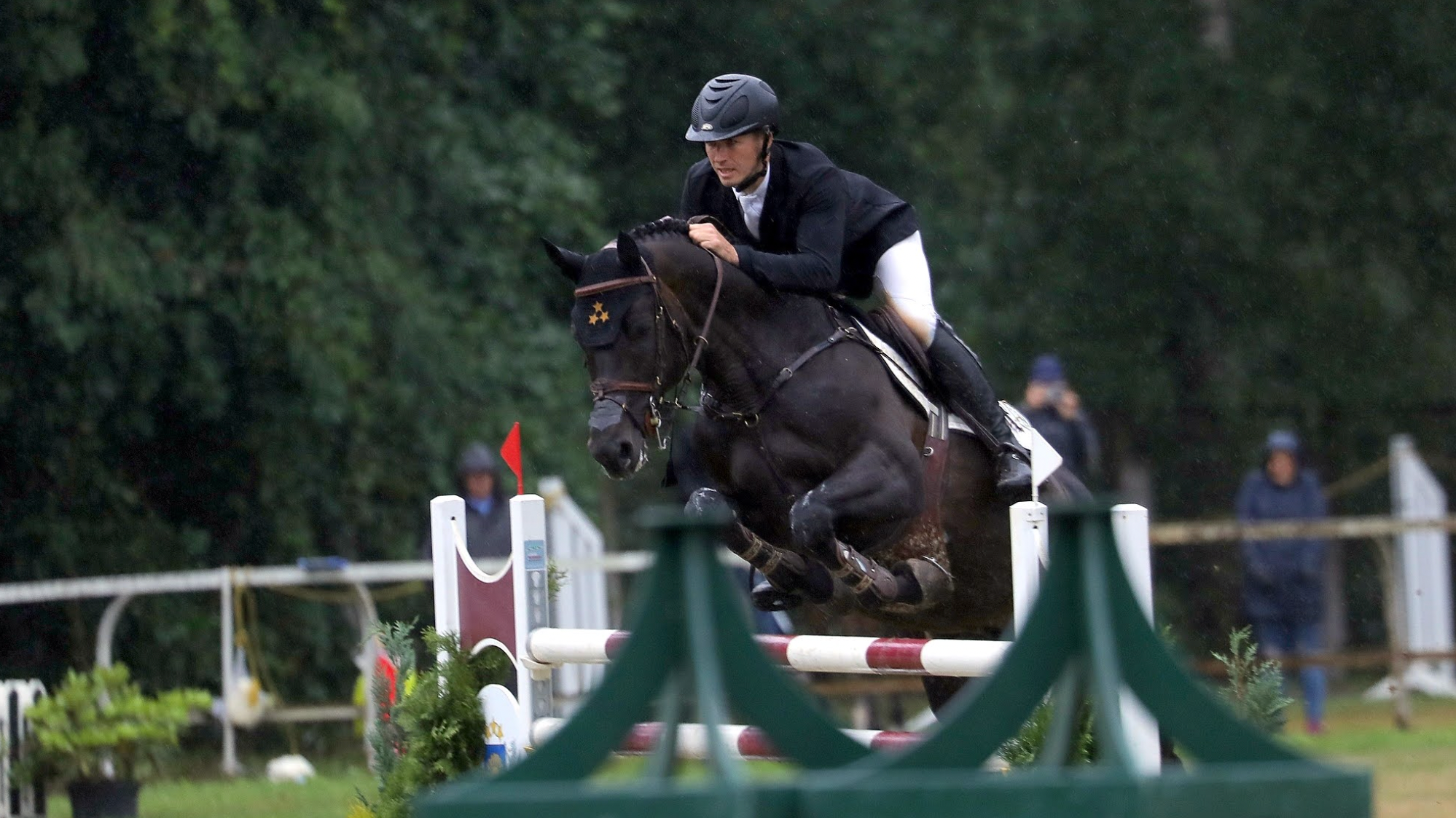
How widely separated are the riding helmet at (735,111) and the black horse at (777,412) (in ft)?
0.97

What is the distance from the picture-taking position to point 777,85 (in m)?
16.2

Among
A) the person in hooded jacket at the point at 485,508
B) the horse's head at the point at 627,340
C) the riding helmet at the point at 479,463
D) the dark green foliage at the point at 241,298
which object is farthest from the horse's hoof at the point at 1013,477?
the dark green foliage at the point at 241,298

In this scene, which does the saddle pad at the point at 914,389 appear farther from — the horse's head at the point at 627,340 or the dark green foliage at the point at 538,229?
the dark green foliage at the point at 538,229

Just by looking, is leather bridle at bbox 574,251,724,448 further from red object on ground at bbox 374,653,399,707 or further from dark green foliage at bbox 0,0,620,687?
dark green foliage at bbox 0,0,620,687

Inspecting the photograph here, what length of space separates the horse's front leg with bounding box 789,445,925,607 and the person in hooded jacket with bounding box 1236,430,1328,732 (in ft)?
18.9

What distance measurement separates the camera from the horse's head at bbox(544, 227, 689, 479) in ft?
15.2

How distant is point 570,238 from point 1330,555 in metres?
6.28

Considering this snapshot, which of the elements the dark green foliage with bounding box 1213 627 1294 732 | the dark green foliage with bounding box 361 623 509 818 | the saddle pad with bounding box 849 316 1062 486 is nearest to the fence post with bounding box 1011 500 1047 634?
the dark green foliage with bounding box 1213 627 1294 732

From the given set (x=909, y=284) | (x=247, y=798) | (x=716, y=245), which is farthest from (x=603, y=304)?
(x=247, y=798)

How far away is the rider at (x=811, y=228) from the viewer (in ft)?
15.9

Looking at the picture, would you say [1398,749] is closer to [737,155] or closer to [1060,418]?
[1060,418]

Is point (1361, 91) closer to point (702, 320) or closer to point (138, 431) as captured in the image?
point (138, 431)

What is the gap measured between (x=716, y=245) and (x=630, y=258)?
0.89 ft

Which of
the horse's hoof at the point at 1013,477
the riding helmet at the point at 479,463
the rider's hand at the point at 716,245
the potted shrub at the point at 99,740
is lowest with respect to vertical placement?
the potted shrub at the point at 99,740
